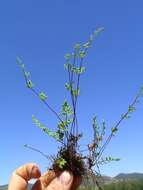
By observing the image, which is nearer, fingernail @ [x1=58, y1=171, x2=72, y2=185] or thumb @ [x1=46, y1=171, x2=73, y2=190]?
thumb @ [x1=46, y1=171, x2=73, y2=190]

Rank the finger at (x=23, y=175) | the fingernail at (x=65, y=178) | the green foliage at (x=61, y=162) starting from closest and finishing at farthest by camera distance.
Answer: the finger at (x=23, y=175), the fingernail at (x=65, y=178), the green foliage at (x=61, y=162)

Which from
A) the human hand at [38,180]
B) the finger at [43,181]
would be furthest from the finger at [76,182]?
the finger at [43,181]

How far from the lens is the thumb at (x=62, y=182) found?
19.2 feet

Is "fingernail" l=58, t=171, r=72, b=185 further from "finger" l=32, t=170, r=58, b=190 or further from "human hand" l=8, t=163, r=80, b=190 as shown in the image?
"finger" l=32, t=170, r=58, b=190

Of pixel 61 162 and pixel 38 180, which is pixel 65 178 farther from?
pixel 61 162

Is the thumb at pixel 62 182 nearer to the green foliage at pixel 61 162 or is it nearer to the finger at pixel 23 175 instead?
the finger at pixel 23 175

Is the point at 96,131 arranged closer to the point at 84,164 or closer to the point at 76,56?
the point at 84,164

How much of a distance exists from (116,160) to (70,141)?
834 millimetres

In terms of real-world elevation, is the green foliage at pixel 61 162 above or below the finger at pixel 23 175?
above

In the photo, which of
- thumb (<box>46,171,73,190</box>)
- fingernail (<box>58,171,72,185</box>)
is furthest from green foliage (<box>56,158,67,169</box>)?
thumb (<box>46,171,73,190</box>)

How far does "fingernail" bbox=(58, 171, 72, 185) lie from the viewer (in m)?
5.99

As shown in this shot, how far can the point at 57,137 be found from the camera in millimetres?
7258

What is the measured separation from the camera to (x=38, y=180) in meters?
6.10

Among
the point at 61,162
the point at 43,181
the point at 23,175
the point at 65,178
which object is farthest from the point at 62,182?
the point at 61,162
